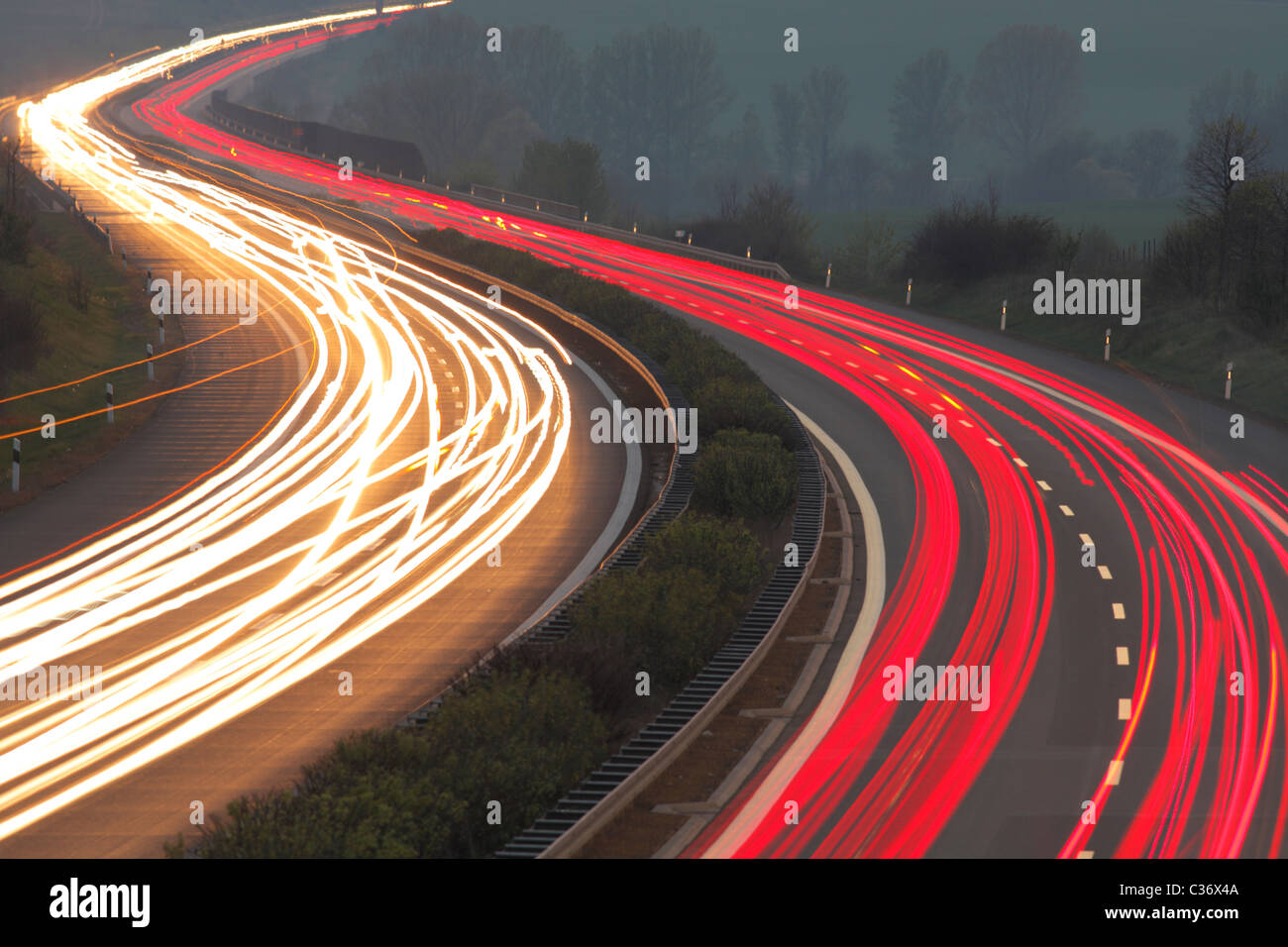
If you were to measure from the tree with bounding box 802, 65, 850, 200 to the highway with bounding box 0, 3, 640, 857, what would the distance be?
4702 inches

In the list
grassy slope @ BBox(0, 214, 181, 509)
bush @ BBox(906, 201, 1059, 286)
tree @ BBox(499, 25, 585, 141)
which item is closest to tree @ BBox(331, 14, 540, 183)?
tree @ BBox(499, 25, 585, 141)

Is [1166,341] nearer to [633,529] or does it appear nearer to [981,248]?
[981,248]

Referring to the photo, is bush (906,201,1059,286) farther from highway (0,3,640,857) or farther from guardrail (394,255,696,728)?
highway (0,3,640,857)

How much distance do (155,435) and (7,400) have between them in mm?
3869

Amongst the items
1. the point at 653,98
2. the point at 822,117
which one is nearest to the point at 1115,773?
the point at 653,98

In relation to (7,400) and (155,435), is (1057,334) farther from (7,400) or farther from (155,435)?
(7,400)

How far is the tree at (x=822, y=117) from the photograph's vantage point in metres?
154

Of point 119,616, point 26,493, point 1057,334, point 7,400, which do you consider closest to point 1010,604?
point 119,616

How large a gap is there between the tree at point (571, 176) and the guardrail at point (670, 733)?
71031mm

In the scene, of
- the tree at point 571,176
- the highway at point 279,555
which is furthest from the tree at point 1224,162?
the tree at point 571,176

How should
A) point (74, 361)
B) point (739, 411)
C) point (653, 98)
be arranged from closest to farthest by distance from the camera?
point (739, 411)
point (74, 361)
point (653, 98)

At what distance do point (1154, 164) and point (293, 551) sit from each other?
468 ft

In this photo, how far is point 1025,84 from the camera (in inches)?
5856
